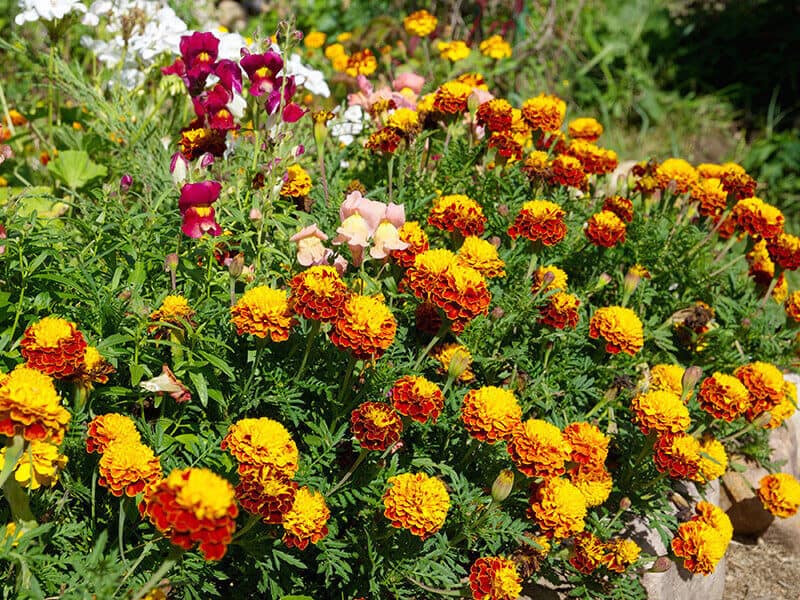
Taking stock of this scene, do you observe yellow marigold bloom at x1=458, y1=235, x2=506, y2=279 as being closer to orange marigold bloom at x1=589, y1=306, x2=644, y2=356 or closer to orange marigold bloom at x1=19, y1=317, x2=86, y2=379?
orange marigold bloom at x1=589, y1=306, x2=644, y2=356

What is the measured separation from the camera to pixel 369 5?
18.1ft

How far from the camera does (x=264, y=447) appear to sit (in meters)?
1.55

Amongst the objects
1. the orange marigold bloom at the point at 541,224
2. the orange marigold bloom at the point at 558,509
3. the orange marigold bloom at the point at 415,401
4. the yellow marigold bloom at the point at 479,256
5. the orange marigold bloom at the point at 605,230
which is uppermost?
the orange marigold bloom at the point at 541,224

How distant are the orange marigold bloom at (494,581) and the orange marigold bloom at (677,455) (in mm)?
521

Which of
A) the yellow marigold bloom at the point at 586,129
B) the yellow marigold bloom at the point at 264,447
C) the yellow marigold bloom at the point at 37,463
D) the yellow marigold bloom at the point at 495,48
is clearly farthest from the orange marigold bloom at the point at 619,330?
the yellow marigold bloom at the point at 495,48

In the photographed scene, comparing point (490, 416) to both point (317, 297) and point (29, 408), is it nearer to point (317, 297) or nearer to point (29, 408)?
point (317, 297)

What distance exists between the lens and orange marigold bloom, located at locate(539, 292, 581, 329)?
2.27m

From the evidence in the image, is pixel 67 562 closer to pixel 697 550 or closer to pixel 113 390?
pixel 113 390

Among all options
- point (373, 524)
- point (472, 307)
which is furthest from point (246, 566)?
point (472, 307)

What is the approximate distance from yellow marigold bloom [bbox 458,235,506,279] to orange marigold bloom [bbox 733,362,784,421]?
825mm

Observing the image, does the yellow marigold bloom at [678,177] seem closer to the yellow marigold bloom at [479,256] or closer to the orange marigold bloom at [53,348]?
the yellow marigold bloom at [479,256]

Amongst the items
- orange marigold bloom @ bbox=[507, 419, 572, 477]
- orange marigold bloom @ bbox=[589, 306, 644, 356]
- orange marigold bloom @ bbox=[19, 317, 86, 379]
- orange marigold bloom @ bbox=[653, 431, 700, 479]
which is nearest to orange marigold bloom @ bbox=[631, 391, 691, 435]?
orange marigold bloom @ bbox=[653, 431, 700, 479]

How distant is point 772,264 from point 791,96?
3.25m

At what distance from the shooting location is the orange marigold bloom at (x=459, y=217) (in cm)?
223
